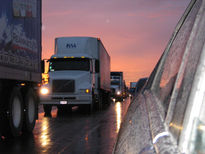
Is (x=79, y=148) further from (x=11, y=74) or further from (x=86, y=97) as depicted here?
(x=86, y=97)

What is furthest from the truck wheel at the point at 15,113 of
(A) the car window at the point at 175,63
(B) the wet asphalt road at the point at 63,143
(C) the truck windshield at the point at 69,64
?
(C) the truck windshield at the point at 69,64

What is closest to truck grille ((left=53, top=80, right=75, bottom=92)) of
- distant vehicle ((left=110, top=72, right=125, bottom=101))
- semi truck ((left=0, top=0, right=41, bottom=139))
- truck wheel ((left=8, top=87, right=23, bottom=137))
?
semi truck ((left=0, top=0, right=41, bottom=139))

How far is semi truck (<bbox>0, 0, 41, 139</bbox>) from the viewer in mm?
8555

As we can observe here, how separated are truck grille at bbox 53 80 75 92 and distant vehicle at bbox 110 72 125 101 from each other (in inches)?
1064

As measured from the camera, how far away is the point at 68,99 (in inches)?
767

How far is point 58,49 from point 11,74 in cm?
1239

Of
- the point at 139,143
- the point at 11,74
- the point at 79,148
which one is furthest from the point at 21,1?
the point at 139,143

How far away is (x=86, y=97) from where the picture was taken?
765 inches

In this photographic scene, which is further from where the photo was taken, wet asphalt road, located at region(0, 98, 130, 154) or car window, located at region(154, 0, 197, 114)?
wet asphalt road, located at region(0, 98, 130, 154)

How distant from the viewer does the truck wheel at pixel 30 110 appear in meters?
10.4

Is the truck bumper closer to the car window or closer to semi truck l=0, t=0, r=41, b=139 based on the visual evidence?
semi truck l=0, t=0, r=41, b=139

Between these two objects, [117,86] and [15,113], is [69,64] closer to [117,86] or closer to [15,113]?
[15,113]

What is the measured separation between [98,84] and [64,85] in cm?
331

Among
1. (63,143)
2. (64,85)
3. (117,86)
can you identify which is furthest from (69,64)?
(117,86)
